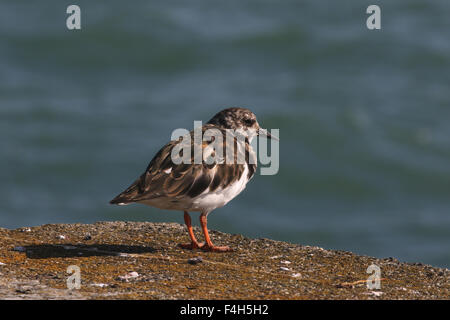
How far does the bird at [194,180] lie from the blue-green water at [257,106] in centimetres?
1480

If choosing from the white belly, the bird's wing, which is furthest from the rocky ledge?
the bird's wing

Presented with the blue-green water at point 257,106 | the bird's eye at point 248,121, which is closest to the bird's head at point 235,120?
the bird's eye at point 248,121

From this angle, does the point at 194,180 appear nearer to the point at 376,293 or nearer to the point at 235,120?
the point at 235,120

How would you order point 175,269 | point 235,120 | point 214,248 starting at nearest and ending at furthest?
point 175,269, point 214,248, point 235,120

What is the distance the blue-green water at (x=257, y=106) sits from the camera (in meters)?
24.6

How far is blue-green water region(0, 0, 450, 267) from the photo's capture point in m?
24.6

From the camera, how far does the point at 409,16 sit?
37.9 meters

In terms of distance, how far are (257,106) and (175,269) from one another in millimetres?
22172

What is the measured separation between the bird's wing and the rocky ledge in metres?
0.63

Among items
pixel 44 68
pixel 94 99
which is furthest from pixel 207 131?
pixel 44 68

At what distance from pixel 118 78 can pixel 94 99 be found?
178 cm

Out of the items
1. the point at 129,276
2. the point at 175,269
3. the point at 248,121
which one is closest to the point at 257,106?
the point at 248,121

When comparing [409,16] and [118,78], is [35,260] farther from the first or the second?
[409,16]

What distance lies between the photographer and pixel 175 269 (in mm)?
7301
